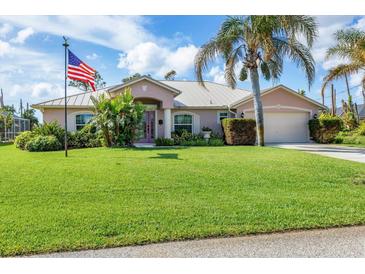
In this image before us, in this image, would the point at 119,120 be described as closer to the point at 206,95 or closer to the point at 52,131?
the point at 52,131

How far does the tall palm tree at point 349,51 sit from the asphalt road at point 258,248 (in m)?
16.6

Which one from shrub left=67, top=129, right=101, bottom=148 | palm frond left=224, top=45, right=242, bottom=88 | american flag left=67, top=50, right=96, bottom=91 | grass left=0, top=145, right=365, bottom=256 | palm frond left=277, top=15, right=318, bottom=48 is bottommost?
grass left=0, top=145, right=365, bottom=256

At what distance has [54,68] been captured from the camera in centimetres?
1602

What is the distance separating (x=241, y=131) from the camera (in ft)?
61.2

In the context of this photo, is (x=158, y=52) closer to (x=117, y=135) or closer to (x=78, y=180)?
(x=117, y=135)

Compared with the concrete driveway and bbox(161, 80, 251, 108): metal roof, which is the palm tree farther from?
bbox(161, 80, 251, 108): metal roof

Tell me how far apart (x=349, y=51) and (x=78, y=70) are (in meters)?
15.7

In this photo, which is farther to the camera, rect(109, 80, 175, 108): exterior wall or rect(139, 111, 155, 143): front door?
rect(139, 111, 155, 143): front door

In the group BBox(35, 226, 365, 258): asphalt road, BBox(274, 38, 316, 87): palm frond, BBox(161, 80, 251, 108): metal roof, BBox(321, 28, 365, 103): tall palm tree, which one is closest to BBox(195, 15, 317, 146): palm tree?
BBox(274, 38, 316, 87): palm frond

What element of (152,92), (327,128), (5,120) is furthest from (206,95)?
(5,120)

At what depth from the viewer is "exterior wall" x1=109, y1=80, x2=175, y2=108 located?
63.0ft

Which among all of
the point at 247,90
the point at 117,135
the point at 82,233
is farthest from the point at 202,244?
the point at 247,90

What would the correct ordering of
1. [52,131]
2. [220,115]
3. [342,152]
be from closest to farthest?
[342,152] → [52,131] → [220,115]

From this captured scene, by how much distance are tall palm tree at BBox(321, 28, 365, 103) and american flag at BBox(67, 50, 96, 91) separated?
14.8m
